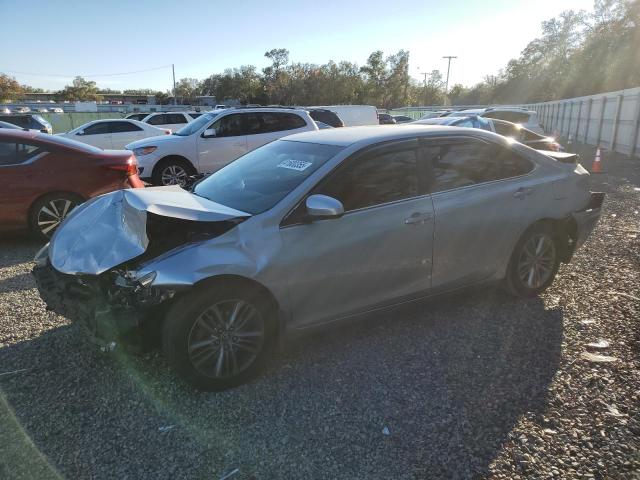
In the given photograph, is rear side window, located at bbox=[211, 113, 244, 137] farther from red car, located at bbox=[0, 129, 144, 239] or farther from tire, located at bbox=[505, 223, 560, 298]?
tire, located at bbox=[505, 223, 560, 298]

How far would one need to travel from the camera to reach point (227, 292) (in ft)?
9.97

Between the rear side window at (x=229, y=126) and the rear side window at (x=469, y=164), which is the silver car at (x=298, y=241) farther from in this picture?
the rear side window at (x=229, y=126)

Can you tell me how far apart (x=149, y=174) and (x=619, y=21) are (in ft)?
239

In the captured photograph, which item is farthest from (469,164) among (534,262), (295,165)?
(295,165)

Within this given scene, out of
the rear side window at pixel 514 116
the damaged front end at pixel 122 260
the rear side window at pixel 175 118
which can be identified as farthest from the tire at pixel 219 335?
the rear side window at pixel 175 118

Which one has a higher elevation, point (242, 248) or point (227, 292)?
point (242, 248)

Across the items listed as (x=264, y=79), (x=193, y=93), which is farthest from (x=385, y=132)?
(x=193, y=93)

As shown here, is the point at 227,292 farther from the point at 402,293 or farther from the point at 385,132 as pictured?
the point at 385,132

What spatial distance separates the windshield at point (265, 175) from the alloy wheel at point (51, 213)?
120 inches

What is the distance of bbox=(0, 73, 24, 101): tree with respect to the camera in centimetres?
8038

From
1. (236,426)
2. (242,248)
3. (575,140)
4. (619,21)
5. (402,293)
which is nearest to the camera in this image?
(236,426)

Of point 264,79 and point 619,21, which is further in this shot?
point 264,79

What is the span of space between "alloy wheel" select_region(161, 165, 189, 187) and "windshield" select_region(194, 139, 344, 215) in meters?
6.52

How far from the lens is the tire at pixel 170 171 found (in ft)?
34.3
